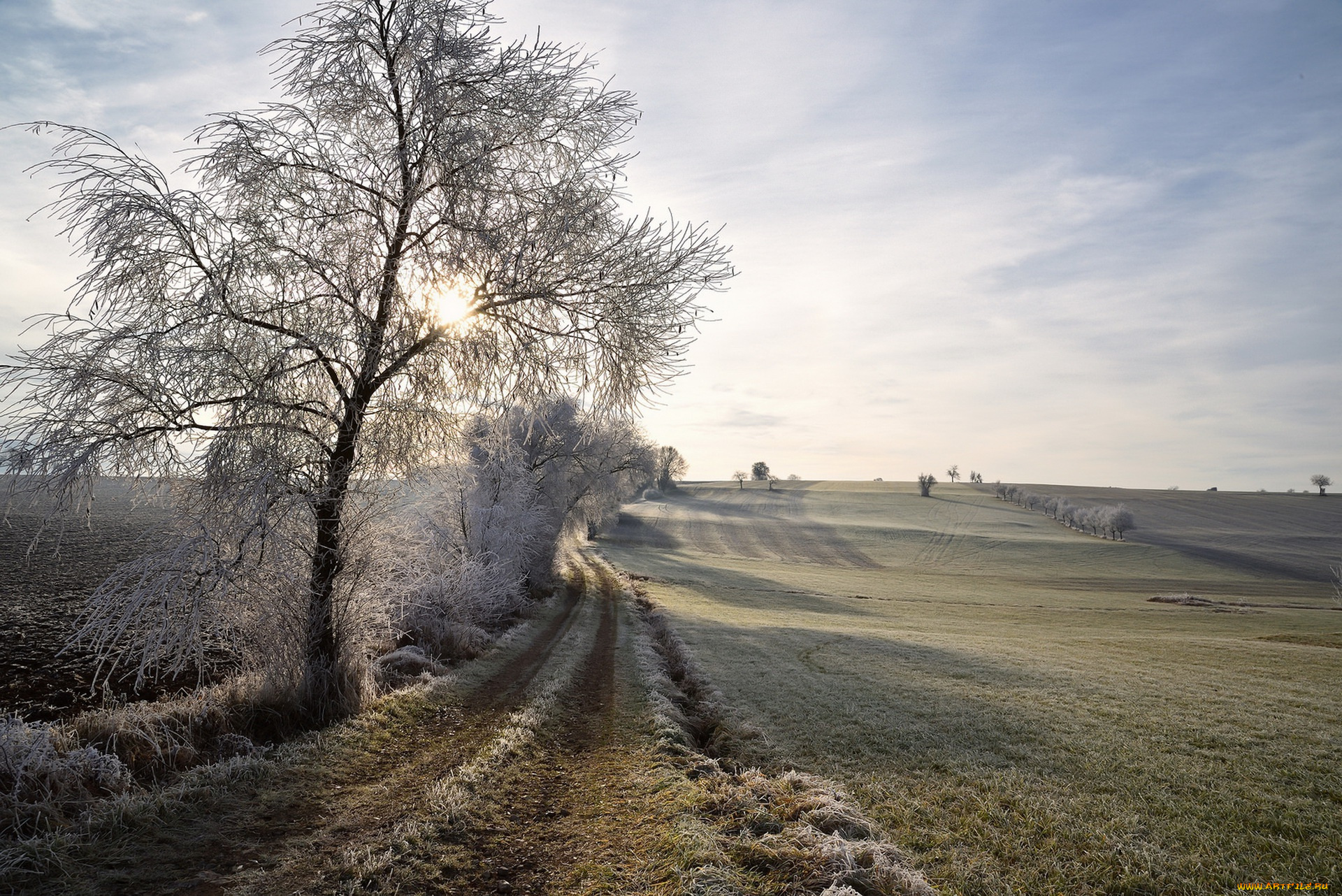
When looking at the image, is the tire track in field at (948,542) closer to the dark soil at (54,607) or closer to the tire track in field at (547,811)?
the tire track in field at (547,811)

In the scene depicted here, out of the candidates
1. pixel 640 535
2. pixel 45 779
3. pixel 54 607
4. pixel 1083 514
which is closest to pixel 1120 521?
pixel 1083 514

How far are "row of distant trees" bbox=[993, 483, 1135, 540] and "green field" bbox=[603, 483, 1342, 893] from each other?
2617cm

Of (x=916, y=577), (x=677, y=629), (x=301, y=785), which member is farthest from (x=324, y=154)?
(x=916, y=577)

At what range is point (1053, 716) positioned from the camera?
1050cm

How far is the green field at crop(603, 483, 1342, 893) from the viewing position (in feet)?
19.1

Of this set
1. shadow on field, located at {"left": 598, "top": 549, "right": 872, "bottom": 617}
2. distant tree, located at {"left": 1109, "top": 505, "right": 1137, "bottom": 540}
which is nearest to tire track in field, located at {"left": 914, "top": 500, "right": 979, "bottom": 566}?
distant tree, located at {"left": 1109, "top": 505, "right": 1137, "bottom": 540}

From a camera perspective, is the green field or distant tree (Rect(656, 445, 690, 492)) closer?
the green field

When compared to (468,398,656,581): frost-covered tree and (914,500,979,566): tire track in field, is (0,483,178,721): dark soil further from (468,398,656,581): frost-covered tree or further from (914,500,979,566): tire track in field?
(914,500,979,566): tire track in field

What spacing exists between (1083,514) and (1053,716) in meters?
76.6

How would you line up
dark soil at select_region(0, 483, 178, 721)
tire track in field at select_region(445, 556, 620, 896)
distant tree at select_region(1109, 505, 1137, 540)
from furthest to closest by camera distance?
distant tree at select_region(1109, 505, 1137, 540)
dark soil at select_region(0, 483, 178, 721)
tire track in field at select_region(445, 556, 620, 896)

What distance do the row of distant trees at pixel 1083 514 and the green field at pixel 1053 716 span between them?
2617 cm

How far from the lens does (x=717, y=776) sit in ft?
24.1

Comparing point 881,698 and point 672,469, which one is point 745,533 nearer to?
point 672,469

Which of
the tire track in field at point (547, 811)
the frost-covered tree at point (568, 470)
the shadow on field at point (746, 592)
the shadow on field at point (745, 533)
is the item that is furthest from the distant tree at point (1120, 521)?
the tire track in field at point (547, 811)
